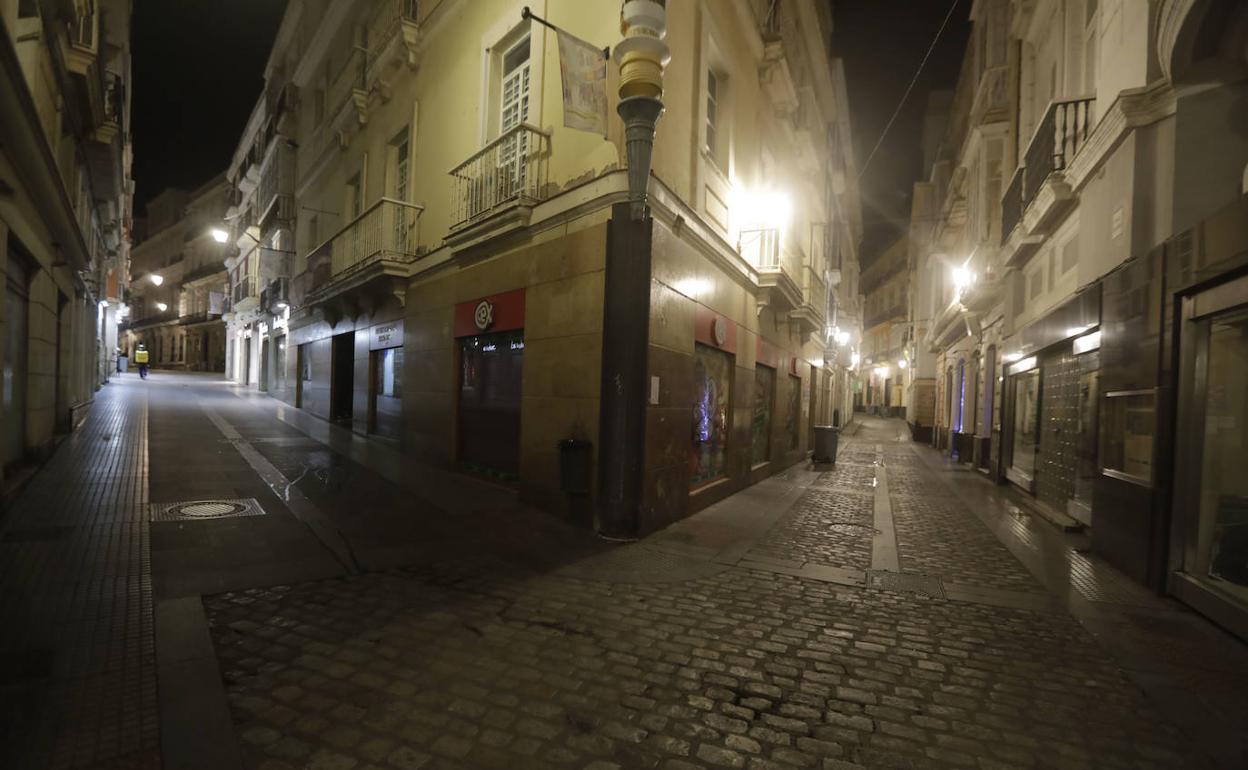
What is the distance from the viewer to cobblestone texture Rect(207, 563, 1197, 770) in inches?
108

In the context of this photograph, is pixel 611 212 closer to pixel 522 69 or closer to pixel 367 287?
pixel 522 69

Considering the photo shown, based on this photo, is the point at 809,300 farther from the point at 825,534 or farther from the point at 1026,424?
the point at 825,534

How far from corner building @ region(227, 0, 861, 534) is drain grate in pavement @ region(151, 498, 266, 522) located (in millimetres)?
3274

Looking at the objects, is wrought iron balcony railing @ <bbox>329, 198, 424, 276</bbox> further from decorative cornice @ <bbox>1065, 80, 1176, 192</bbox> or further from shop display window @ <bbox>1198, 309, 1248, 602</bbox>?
shop display window @ <bbox>1198, 309, 1248, 602</bbox>

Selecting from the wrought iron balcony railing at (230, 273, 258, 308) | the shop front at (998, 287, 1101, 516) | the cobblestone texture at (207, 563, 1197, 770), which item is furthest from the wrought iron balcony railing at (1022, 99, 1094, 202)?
the wrought iron balcony railing at (230, 273, 258, 308)

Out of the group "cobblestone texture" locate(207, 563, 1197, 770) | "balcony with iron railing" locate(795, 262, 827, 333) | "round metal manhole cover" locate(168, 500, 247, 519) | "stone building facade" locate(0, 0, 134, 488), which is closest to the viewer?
"cobblestone texture" locate(207, 563, 1197, 770)

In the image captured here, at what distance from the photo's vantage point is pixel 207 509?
637 cm

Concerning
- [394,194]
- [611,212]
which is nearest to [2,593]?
[611,212]

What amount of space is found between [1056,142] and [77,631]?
1306cm

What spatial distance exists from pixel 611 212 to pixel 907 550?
5.40m

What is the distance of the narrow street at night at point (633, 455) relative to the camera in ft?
10.0

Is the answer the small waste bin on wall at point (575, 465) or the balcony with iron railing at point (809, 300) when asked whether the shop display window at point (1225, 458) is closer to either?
the small waste bin on wall at point (575, 465)

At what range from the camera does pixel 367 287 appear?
40.1ft

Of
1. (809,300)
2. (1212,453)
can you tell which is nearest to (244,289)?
(809,300)
